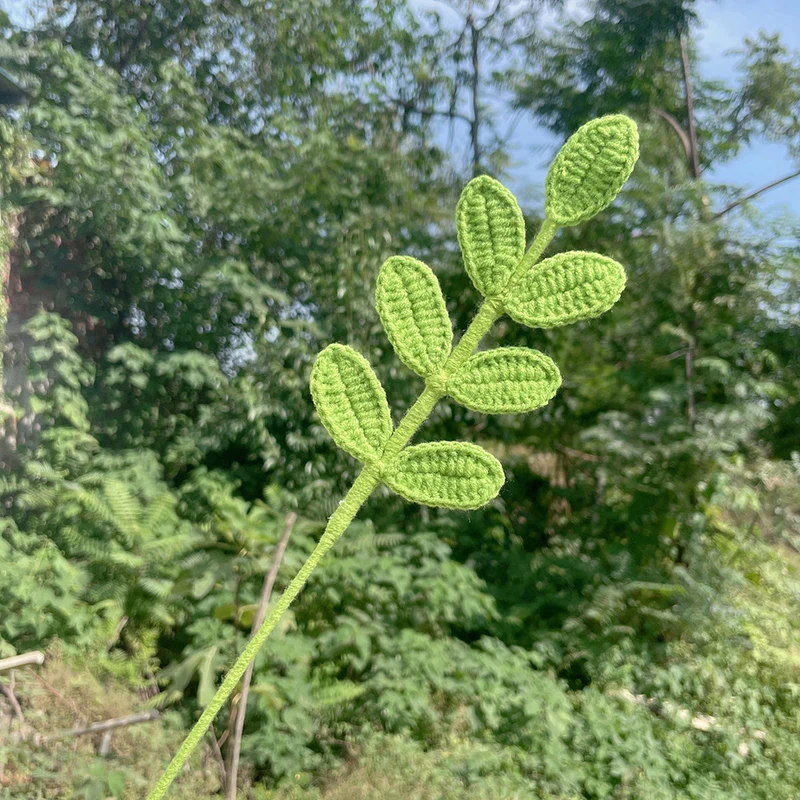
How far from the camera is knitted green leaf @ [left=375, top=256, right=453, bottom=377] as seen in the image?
0.95 ft

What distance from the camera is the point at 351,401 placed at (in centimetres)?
30

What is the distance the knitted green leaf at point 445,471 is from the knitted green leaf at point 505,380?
0.9 inches

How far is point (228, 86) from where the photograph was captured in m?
1.95

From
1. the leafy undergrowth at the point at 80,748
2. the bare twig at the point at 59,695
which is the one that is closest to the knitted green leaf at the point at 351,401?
the leafy undergrowth at the point at 80,748

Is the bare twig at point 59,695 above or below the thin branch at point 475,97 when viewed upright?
below

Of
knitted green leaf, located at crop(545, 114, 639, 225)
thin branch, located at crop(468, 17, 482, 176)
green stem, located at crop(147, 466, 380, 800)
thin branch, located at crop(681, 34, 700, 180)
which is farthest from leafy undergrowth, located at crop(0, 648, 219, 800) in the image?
thin branch, located at crop(681, 34, 700, 180)

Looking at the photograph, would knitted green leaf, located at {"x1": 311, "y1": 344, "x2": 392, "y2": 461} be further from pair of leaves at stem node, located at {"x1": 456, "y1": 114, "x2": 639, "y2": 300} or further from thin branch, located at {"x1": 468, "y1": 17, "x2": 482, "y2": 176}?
thin branch, located at {"x1": 468, "y1": 17, "x2": 482, "y2": 176}

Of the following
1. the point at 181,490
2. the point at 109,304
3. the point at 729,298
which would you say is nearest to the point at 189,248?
the point at 109,304

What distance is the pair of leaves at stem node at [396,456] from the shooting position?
29cm

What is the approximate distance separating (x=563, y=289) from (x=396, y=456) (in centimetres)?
11

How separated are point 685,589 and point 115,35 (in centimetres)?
227

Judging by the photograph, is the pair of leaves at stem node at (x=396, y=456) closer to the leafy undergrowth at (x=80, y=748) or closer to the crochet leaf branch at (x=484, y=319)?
the crochet leaf branch at (x=484, y=319)

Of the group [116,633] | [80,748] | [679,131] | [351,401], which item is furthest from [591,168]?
[679,131]

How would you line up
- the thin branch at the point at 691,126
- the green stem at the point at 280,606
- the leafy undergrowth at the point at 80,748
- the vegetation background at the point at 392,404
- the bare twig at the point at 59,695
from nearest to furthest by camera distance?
the green stem at the point at 280,606, the leafy undergrowth at the point at 80,748, the bare twig at the point at 59,695, the vegetation background at the point at 392,404, the thin branch at the point at 691,126
